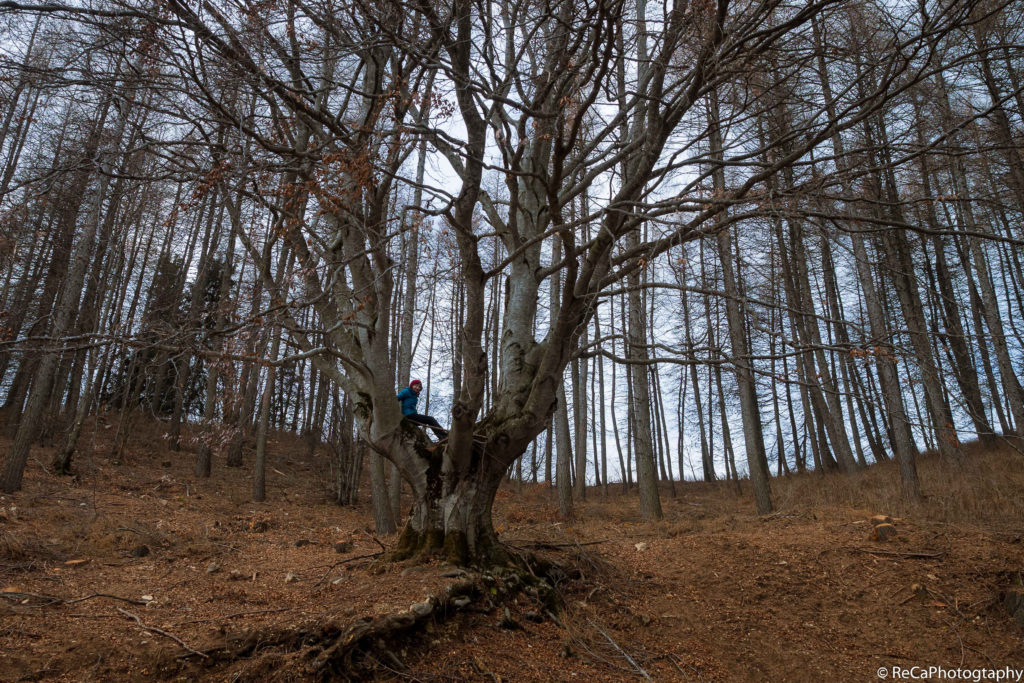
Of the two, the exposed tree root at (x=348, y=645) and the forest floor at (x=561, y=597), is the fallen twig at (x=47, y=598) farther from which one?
the exposed tree root at (x=348, y=645)

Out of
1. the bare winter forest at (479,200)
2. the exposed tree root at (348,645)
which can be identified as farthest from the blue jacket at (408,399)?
the exposed tree root at (348,645)

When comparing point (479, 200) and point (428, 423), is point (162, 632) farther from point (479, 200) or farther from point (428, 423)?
point (479, 200)

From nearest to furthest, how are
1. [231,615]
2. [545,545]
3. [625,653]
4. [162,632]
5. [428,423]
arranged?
1. [162,632]
2. [231,615]
3. [625,653]
4. [428,423]
5. [545,545]

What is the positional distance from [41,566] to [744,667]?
683 cm

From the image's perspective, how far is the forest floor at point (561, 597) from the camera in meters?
3.65

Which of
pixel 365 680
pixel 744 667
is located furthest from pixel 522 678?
pixel 744 667

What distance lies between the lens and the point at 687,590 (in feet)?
19.1

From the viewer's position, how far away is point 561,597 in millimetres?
5141

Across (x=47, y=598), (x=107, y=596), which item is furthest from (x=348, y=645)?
(x=47, y=598)

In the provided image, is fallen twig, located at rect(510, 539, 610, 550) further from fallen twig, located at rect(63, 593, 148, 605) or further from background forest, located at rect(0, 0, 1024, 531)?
fallen twig, located at rect(63, 593, 148, 605)

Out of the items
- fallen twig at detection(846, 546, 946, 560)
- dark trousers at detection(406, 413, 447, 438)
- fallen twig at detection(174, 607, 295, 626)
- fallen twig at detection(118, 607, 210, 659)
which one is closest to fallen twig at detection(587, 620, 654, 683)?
dark trousers at detection(406, 413, 447, 438)

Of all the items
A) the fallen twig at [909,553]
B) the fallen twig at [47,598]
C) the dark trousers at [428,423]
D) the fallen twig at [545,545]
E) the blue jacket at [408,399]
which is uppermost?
the blue jacket at [408,399]

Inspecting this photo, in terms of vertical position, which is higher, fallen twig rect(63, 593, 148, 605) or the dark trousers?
the dark trousers

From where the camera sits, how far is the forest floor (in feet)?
12.0
